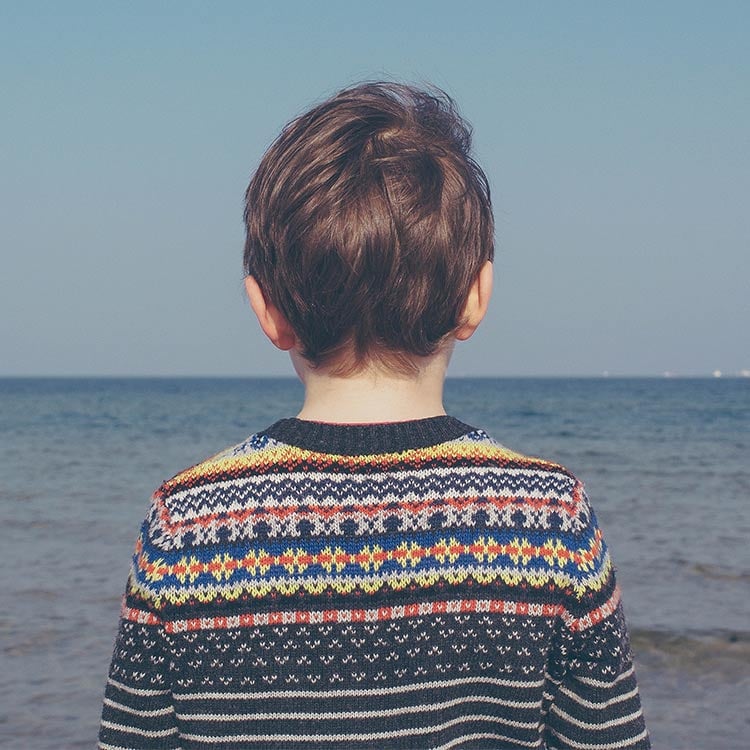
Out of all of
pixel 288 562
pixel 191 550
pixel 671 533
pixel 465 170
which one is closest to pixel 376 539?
pixel 288 562

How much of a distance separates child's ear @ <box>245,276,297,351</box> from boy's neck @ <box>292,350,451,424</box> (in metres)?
0.07

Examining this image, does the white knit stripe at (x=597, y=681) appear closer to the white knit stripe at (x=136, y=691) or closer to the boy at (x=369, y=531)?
the boy at (x=369, y=531)

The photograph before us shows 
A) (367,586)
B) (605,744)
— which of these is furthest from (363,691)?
(605,744)

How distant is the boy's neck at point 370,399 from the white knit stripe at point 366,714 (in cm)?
42

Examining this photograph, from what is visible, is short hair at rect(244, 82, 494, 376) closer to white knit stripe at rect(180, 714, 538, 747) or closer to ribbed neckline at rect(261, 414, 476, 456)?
ribbed neckline at rect(261, 414, 476, 456)

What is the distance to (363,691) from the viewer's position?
1410 mm

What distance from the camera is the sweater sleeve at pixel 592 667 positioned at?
1.45 m

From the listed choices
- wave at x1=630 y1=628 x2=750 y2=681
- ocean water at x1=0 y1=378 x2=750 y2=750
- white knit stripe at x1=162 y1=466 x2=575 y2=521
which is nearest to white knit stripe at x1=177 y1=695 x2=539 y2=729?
white knit stripe at x1=162 y1=466 x2=575 y2=521

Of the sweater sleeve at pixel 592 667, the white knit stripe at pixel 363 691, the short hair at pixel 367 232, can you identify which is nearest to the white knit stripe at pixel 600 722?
the sweater sleeve at pixel 592 667

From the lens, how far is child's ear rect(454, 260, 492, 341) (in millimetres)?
1479

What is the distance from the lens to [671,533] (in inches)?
386

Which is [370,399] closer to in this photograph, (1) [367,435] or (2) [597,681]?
(1) [367,435]

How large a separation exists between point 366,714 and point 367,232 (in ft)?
2.27

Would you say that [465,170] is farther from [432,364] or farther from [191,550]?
[191,550]
